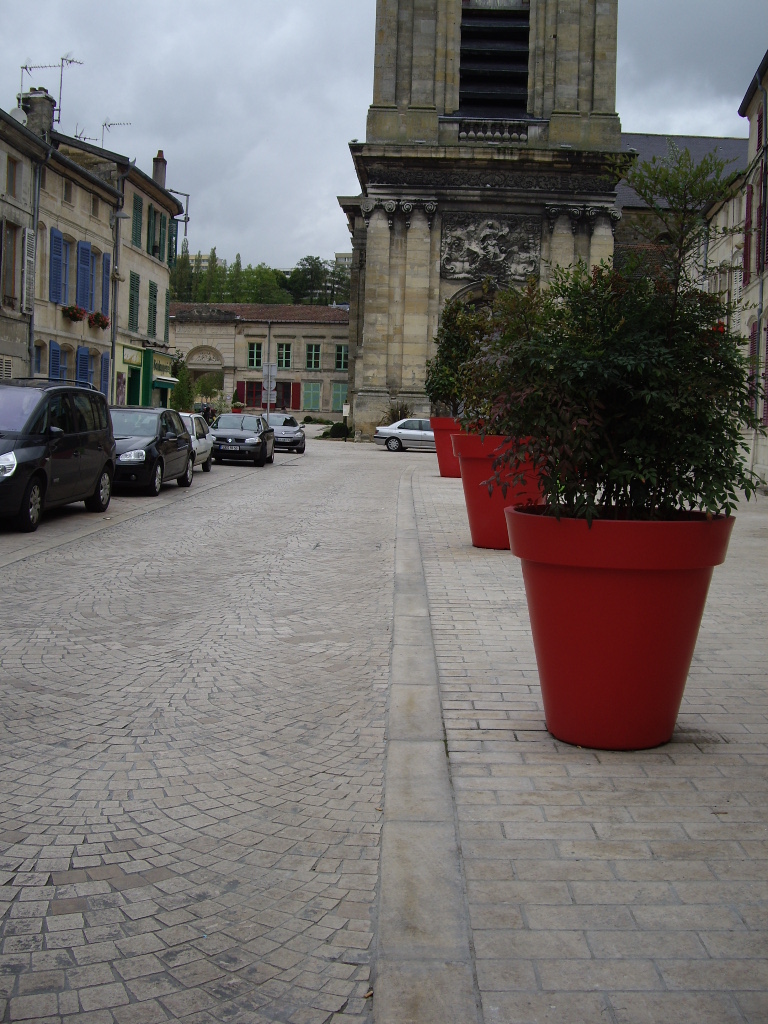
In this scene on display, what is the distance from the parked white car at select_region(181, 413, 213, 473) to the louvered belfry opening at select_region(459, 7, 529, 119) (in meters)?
25.0

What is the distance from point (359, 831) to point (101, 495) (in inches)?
454

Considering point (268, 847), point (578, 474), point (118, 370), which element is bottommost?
point (268, 847)

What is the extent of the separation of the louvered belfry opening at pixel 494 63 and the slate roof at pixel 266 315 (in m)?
33.0

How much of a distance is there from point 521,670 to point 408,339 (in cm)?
3795

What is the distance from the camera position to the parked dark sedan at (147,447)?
16.9 m

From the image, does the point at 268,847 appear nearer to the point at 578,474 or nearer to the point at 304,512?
the point at 578,474

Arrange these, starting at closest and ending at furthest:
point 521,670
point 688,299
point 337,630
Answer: point 688,299 < point 521,670 < point 337,630

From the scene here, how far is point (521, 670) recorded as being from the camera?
223 inches

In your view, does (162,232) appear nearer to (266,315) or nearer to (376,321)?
(376,321)

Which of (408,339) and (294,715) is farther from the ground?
(408,339)

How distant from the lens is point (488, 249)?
140 feet

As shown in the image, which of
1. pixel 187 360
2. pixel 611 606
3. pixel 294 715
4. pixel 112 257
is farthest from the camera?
pixel 187 360

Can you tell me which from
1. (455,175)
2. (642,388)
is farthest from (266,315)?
(642,388)

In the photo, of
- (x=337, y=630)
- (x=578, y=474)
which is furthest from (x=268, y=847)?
(x=337, y=630)
